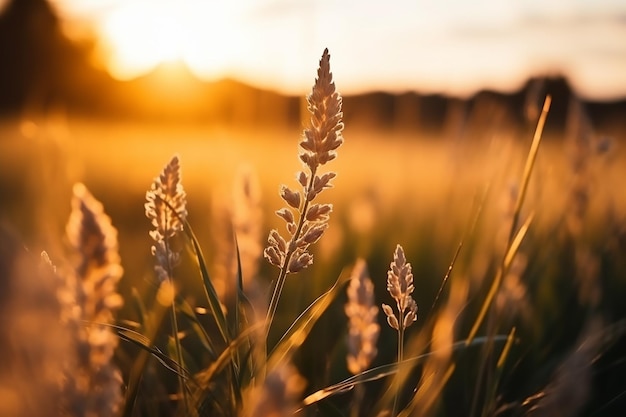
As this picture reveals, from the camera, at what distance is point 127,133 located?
21719 mm

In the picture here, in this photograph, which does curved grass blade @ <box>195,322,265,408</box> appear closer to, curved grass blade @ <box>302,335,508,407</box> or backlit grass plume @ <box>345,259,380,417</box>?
curved grass blade @ <box>302,335,508,407</box>

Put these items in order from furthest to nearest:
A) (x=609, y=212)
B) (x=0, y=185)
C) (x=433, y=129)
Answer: (x=433, y=129)
(x=0, y=185)
(x=609, y=212)

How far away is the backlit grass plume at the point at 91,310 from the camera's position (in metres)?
0.88

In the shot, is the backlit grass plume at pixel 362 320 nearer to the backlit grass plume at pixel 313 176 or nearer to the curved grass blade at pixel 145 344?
the backlit grass plume at pixel 313 176

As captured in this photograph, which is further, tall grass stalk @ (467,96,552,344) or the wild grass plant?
tall grass stalk @ (467,96,552,344)

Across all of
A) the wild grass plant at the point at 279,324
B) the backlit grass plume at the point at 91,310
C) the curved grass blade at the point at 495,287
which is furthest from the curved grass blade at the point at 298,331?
the backlit grass plume at the point at 91,310

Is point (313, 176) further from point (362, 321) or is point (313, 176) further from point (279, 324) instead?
point (279, 324)

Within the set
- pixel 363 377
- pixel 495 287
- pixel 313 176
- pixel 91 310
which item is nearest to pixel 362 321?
pixel 363 377

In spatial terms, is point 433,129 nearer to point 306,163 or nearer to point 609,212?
point 609,212

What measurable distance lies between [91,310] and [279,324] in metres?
1.63

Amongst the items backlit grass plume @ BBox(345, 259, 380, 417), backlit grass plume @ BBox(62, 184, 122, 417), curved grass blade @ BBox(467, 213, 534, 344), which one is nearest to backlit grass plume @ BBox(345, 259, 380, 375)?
backlit grass plume @ BBox(345, 259, 380, 417)

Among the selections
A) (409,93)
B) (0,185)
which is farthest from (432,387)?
(0,185)

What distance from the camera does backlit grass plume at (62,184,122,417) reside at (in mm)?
880

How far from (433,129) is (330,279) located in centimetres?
1636
